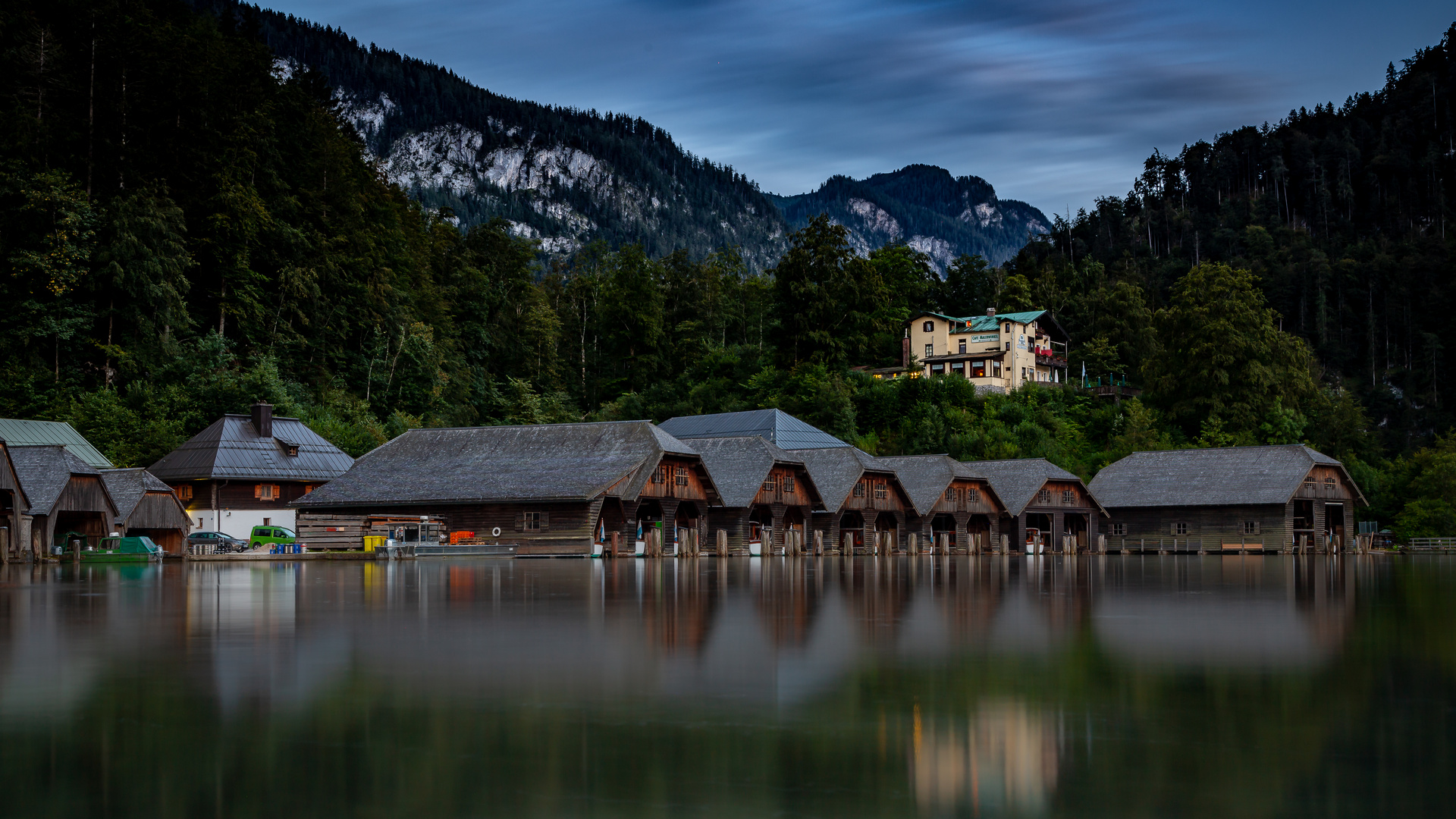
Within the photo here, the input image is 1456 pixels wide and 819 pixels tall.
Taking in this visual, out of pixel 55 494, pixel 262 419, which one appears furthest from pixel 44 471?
pixel 262 419

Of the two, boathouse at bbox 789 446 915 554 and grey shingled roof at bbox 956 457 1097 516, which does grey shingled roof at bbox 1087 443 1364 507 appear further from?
boathouse at bbox 789 446 915 554

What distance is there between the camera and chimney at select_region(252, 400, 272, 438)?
197 feet

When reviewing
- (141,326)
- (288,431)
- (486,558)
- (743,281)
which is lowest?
(486,558)

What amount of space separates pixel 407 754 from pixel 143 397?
6050 centimetres

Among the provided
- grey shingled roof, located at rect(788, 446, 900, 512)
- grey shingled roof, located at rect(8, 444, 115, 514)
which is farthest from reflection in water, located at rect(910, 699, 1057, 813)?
grey shingled roof, located at rect(788, 446, 900, 512)

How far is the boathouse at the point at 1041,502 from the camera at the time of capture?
6938 centimetres

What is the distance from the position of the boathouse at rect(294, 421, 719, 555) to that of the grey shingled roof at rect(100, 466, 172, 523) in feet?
25.3

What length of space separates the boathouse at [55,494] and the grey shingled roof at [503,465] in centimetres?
1010

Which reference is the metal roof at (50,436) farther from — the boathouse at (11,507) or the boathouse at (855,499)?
the boathouse at (855,499)

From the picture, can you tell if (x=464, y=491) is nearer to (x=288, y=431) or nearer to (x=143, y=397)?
(x=288, y=431)

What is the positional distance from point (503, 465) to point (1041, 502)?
3139cm

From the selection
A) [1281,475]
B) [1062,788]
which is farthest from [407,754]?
[1281,475]

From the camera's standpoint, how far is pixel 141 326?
62.6 meters

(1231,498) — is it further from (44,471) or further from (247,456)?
(44,471)
